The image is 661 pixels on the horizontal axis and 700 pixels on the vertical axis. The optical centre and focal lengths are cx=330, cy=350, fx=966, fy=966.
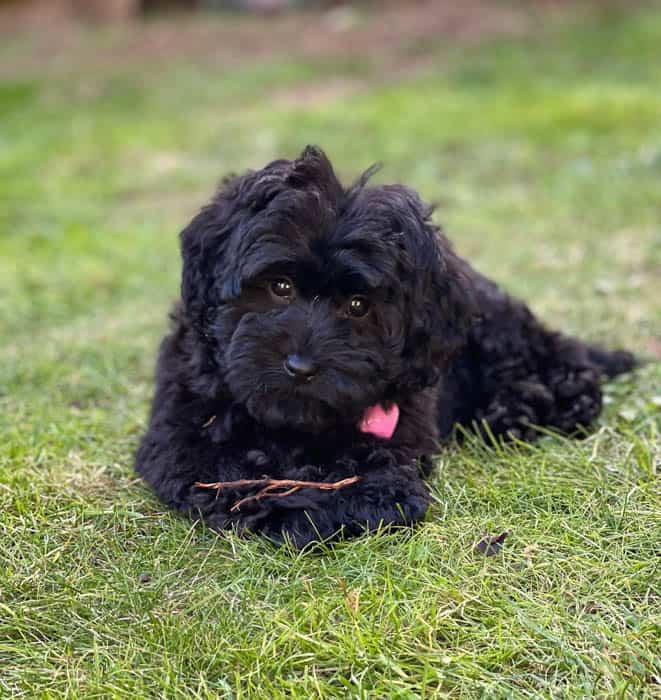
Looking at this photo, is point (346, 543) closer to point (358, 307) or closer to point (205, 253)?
point (358, 307)

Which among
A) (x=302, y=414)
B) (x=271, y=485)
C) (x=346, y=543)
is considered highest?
(x=302, y=414)

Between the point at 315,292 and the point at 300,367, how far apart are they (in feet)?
0.98

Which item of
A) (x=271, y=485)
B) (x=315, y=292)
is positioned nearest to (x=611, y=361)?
(x=315, y=292)

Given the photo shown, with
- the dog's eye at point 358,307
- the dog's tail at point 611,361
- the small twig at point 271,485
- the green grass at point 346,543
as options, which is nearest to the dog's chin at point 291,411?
the small twig at point 271,485

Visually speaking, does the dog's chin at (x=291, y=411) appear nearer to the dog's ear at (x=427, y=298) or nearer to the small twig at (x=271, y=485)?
the small twig at (x=271, y=485)

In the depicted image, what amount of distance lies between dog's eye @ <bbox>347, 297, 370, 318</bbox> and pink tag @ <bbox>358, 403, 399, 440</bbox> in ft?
1.33

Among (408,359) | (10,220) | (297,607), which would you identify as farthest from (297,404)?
(10,220)

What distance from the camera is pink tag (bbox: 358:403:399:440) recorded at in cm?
361

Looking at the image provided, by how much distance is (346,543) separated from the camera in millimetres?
3215

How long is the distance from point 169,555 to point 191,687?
700 millimetres

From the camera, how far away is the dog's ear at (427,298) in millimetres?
3439

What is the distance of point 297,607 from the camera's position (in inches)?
113

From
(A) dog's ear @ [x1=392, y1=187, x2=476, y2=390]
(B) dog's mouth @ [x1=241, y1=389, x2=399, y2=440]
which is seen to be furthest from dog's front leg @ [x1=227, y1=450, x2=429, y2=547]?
(A) dog's ear @ [x1=392, y1=187, x2=476, y2=390]

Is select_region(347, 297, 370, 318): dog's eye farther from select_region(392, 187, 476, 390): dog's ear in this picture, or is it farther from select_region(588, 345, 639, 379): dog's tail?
select_region(588, 345, 639, 379): dog's tail
